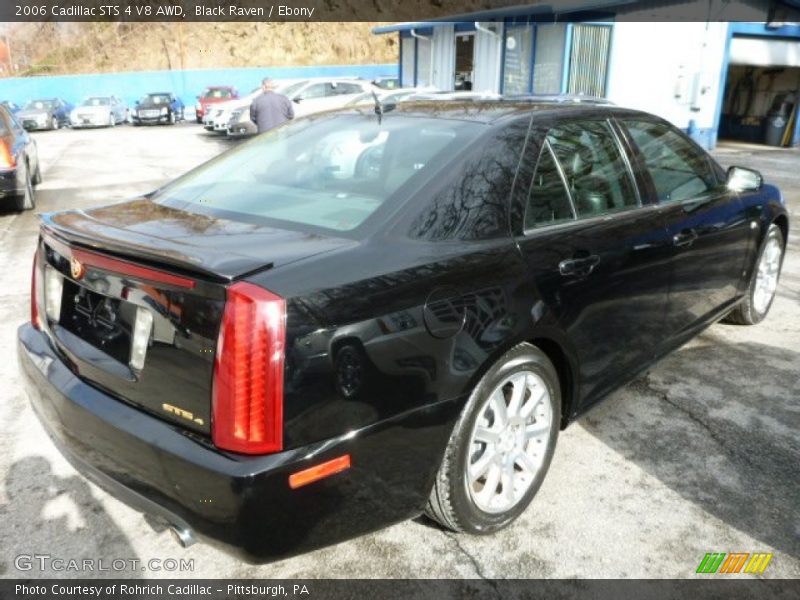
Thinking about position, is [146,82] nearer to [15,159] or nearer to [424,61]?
[424,61]

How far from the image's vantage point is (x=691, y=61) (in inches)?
661

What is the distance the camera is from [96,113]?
29359mm

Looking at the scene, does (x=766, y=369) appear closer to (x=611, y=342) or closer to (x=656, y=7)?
(x=611, y=342)

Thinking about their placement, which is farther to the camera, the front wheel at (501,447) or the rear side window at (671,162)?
the rear side window at (671,162)

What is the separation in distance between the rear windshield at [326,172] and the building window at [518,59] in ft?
50.4

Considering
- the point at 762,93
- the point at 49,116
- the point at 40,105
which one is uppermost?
the point at 762,93

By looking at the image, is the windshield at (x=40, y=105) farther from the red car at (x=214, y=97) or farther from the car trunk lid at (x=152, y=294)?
the car trunk lid at (x=152, y=294)

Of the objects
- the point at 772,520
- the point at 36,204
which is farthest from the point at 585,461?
the point at 36,204

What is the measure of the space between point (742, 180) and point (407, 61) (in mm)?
21350

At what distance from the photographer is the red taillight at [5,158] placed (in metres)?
8.51

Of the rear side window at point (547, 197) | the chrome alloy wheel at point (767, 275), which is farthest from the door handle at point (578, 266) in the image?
the chrome alloy wheel at point (767, 275)

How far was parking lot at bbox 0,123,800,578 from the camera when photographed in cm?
251

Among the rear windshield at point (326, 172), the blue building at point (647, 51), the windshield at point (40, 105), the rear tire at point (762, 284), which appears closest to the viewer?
the rear windshield at point (326, 172)

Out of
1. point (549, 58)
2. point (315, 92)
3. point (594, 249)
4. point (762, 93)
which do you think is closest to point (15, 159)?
point (594, 249)
